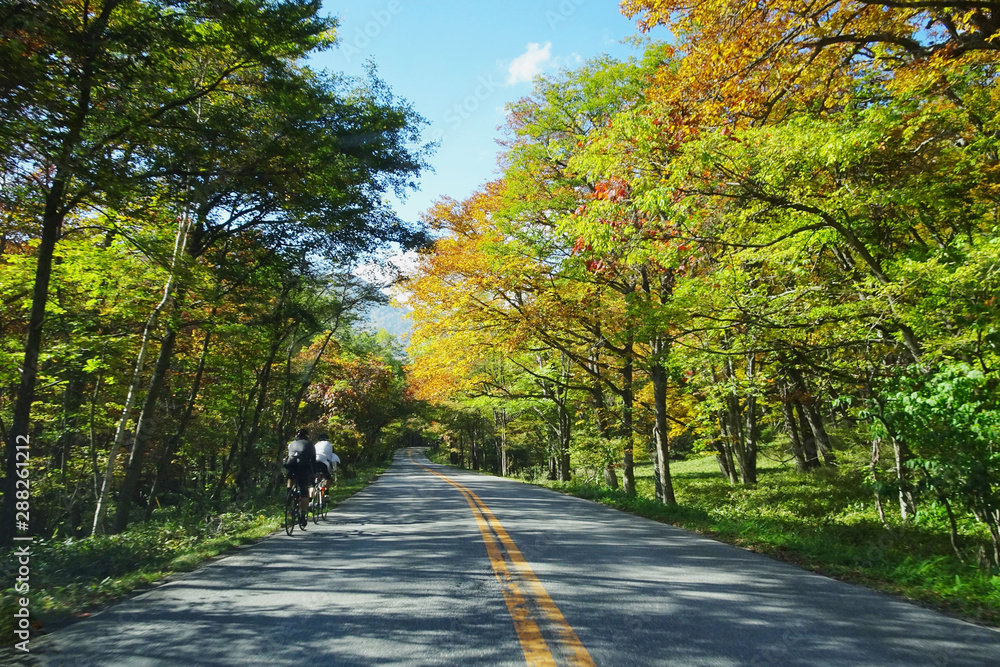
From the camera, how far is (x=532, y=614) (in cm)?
422

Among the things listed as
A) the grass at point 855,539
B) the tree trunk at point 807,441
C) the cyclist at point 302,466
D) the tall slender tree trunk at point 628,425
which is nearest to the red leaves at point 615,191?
the grass at point 855,539

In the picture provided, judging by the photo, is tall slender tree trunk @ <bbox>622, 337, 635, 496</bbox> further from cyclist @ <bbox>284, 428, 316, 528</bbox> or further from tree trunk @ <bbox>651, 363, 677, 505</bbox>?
cyclist @ <bbox>284, 428, 316, 528</bbox>

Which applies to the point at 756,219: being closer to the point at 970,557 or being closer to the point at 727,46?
the point at 727,46

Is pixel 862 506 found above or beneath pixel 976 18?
beneath

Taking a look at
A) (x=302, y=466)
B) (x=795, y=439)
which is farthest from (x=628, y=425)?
(x=302, y=466)

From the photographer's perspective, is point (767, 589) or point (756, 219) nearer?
point (767, 589)

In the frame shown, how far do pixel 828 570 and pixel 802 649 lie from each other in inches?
122

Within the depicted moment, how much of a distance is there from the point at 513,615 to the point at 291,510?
632cm

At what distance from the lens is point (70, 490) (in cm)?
2081

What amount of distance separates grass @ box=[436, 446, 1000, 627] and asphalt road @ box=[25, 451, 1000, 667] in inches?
20.6

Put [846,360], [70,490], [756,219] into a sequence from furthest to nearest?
[70,490], [846,360], [756,219]

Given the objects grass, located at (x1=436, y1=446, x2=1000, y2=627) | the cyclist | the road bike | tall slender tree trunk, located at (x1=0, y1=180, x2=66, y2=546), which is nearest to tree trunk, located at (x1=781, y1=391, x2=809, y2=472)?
grass, located at (x1=436, y1=446, x2=1000, y2=627)

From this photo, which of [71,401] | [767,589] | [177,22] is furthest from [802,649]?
[71,401]

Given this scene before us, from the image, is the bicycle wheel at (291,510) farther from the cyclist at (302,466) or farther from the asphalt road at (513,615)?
the asphalt road at (513,615)
